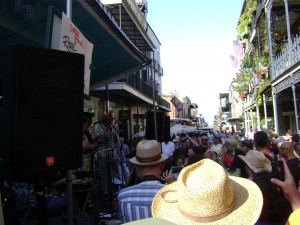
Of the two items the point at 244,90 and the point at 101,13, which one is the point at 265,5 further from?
the point at 101,13

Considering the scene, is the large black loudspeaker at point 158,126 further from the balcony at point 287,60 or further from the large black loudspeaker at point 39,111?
the large black loudspeaker at point 39,111

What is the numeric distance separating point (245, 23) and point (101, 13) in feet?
62.3

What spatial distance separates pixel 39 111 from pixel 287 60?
10.9 m

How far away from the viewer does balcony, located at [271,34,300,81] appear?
10589mm

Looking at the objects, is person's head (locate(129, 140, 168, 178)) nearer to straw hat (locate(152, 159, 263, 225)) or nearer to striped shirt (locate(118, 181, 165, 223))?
striped shirt (locate(118, 181, 165, 223))

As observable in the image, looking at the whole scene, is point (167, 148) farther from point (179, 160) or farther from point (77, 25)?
point (77, 25)

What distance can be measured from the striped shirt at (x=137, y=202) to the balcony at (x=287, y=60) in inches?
348

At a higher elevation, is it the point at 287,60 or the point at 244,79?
the point at 244,79

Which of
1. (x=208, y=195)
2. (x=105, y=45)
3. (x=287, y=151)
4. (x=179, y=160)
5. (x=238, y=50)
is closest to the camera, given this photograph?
(x=208, y=195)

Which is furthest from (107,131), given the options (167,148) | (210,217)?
(210,217)

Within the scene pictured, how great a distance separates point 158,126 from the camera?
32.7 feet

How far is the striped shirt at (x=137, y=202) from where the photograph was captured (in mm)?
2760

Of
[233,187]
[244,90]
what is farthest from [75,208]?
[244,90]

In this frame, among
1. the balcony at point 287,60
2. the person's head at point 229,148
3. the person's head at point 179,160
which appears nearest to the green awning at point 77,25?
the person's head at point 179,160
